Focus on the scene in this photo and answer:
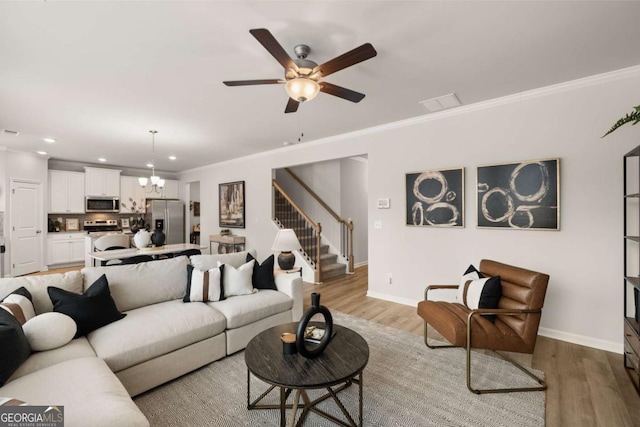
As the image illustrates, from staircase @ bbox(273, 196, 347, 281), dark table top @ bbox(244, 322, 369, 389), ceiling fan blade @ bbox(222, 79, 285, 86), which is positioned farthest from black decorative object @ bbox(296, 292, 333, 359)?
staircase @ bbox(273, 196, 347, 281)

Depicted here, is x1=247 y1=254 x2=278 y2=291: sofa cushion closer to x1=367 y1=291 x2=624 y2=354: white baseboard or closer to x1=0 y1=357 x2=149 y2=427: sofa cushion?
x1=0 y1=357 x2=149 y2=427: sofa cushion

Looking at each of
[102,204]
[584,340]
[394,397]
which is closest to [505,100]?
[584,340]

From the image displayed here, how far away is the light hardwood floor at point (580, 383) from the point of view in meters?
1.92

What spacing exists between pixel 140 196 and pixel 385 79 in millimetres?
8098

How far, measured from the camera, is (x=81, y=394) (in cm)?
144

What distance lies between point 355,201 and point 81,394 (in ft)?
20.8

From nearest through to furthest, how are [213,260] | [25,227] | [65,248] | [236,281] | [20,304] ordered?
[20,304] → [236,281] → [213,260] → [25,227] → [65,248]

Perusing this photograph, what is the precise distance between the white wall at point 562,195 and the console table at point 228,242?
11.7 feet

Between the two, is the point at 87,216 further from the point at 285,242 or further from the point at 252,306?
the point at 252,306

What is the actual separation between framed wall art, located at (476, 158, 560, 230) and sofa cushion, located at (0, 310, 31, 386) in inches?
164

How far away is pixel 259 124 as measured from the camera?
4.28 meters

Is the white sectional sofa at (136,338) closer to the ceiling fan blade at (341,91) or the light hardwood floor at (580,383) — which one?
the light hardwood floor at (580,383)

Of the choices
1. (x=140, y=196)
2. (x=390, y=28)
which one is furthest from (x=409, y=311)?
(x=140, y=196)

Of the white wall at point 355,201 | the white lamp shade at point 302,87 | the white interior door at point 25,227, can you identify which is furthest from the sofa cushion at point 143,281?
the white interior door at point 25,227
